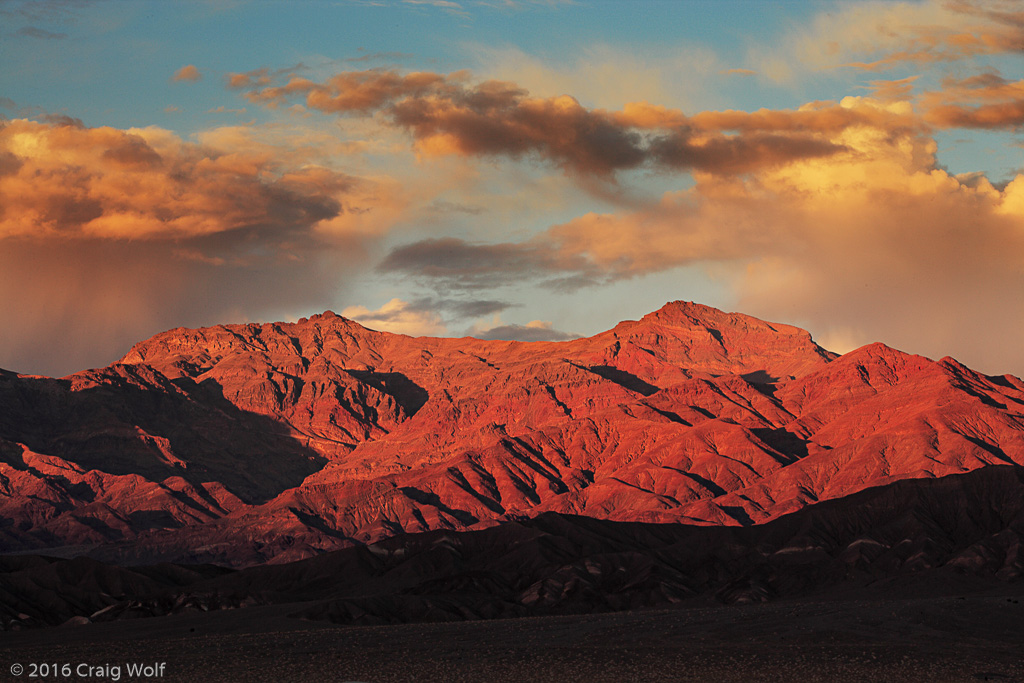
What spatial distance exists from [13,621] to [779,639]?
123 meters

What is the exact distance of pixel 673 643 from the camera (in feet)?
371

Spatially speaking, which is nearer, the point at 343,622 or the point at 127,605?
the point at 343,622

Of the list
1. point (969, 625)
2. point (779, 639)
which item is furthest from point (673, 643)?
point (969, 625)

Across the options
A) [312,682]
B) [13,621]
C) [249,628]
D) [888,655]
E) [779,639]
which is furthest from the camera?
[13,621]

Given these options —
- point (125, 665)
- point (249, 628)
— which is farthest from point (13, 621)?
point (125, 665)

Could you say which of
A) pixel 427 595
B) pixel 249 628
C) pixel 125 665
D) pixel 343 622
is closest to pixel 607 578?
pixel 427 595

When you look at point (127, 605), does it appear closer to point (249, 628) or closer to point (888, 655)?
point (249, 628)

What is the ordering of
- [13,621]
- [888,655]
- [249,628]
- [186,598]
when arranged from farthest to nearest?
[186,598] → [13,621] → [249,628] → [888,655]

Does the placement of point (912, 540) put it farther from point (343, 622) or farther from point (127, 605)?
point (127, 605)

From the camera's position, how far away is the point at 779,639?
366 feet

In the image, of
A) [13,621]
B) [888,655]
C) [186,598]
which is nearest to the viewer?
[888,655]

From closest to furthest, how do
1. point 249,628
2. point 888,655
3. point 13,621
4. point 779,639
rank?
point 888,655 → point 779,639 → point 249,628 → point 13,621

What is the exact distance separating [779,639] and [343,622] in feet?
249

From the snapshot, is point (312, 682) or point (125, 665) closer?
point (312, 682)
